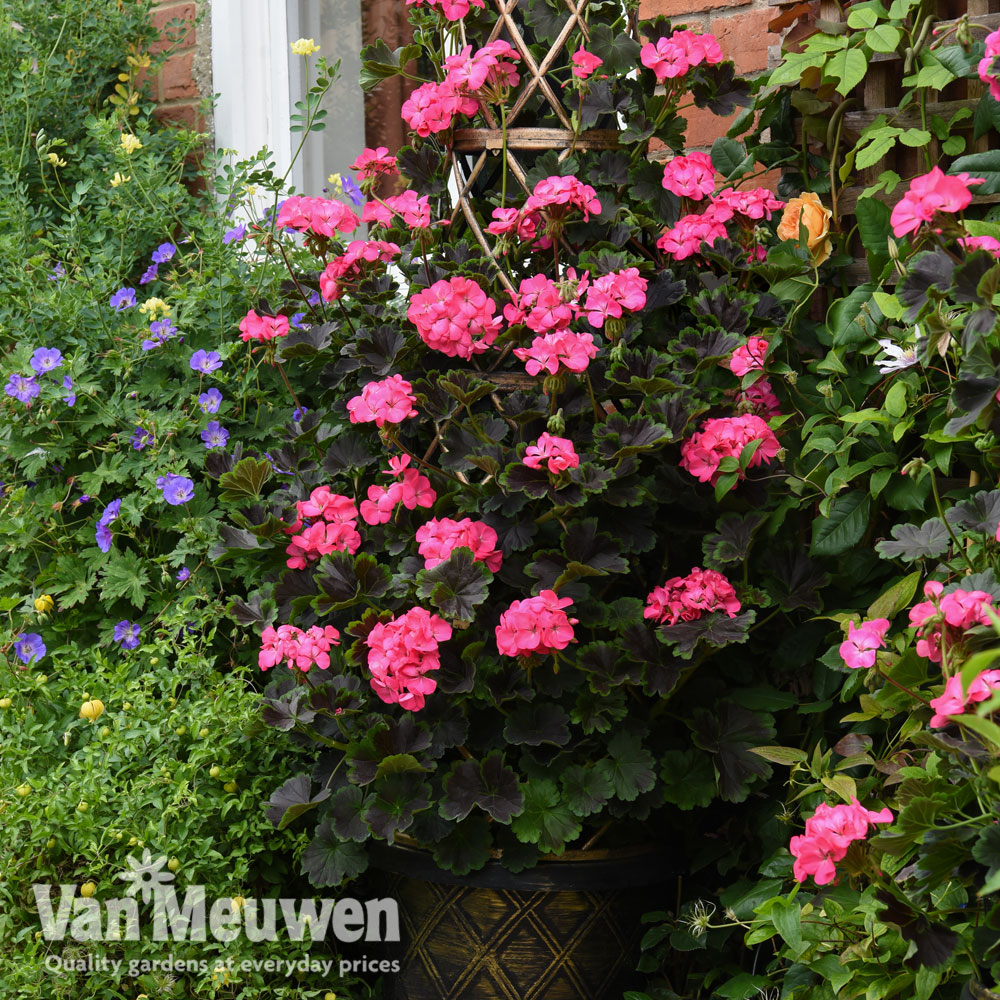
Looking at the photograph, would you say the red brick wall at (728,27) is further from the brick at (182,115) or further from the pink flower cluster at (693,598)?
the brick at (182,115)

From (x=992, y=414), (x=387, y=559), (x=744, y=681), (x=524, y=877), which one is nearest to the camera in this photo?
(x=992, y=414)

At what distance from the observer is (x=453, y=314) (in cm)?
131

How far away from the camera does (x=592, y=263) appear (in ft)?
4.57

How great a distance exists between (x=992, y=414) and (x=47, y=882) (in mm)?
1310

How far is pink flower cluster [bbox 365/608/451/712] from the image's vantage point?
1.23m

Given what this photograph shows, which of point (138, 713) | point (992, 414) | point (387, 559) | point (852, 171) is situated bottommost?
point (138, 713)

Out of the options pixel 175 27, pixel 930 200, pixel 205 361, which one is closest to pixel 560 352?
pixel 930 200

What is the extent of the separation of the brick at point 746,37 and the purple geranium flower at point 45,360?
1357mm

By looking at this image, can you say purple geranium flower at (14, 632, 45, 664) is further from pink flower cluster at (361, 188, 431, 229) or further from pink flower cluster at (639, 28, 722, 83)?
pink flower cluster at (639, 28, 722, 83)

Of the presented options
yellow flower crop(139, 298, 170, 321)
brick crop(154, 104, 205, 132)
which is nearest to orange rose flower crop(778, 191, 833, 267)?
yellow flower crop(139, 298, 170, 321)

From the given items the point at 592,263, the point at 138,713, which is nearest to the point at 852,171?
the point at 592,263

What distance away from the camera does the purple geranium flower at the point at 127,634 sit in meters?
1.85

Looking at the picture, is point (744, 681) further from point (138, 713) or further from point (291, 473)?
point (138, 713)

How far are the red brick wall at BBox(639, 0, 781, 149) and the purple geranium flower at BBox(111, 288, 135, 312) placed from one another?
1.13 m
